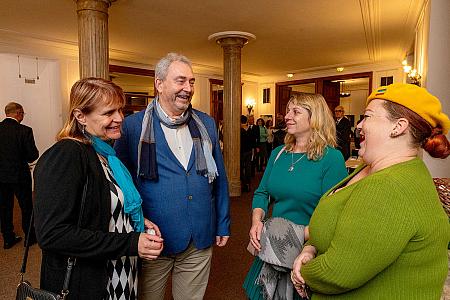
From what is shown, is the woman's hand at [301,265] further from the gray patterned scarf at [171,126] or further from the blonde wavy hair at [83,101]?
the blonde wavy hair at [83,101]

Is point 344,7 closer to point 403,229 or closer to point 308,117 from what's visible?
point 308,117

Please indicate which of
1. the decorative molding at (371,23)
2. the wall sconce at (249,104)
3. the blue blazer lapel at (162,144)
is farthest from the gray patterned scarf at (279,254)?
the wall sconce at (249,104)

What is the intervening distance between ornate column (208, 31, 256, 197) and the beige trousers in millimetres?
4805

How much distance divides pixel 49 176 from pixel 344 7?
15.9ft

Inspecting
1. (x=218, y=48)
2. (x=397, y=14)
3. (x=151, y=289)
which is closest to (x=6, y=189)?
(x=151, y=289)

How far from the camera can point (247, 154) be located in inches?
292

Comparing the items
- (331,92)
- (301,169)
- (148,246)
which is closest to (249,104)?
(331,92)

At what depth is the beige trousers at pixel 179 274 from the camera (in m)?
1.71

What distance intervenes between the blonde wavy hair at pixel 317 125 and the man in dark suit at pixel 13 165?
3529 mm

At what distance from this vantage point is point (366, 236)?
0.90 m

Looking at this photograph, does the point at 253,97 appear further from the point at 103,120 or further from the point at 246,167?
the point at 103,120

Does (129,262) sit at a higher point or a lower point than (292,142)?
lower

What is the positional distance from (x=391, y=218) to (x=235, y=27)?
17.9ft

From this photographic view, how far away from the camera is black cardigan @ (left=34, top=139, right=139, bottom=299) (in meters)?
1.12
